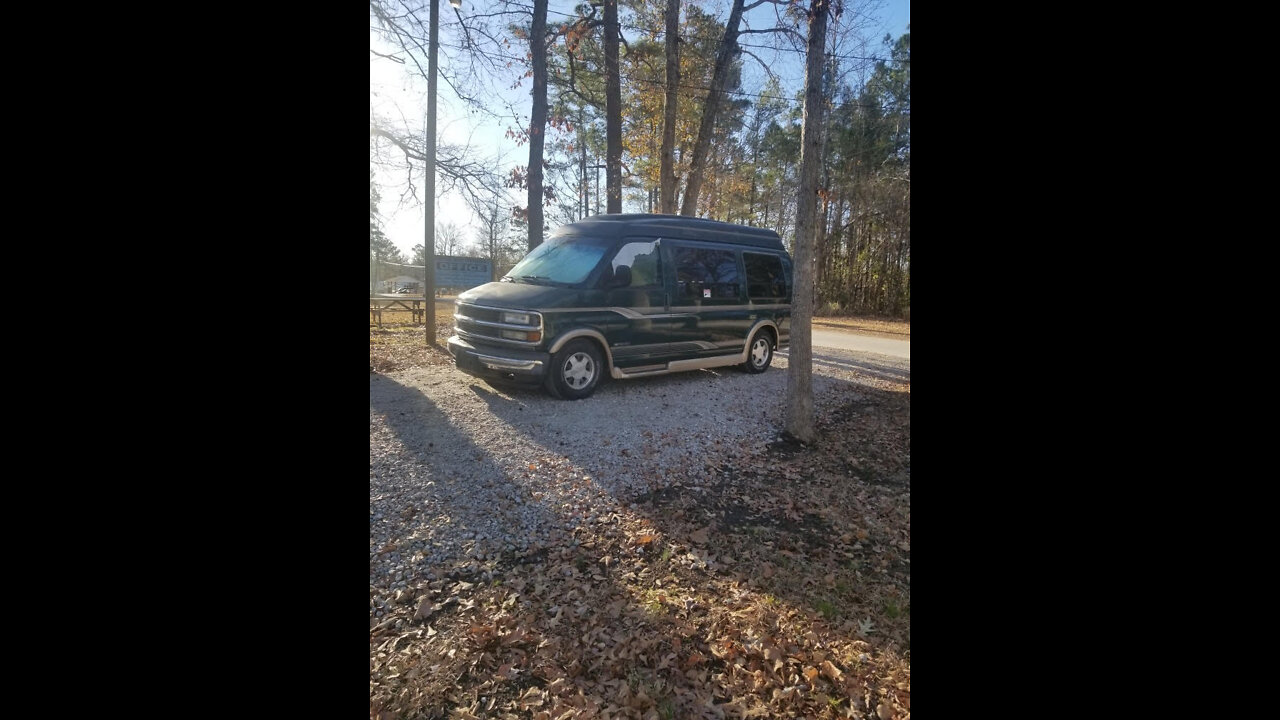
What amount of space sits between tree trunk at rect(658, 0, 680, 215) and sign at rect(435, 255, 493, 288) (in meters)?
4.39

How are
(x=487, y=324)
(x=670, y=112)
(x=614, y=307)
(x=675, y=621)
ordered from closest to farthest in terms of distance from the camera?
(x=675, y=621) < (x=487, y=324) < (x=614, y=307) < (x=670, y=112)

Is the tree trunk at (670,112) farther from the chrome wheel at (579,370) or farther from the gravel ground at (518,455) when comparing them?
the chrome wheel at (579,370)

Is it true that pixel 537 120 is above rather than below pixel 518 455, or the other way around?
above

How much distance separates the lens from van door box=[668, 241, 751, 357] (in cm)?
665

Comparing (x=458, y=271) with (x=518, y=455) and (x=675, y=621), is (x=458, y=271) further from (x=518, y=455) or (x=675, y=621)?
(x=675, y=621)

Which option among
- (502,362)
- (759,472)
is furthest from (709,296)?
(759,472)

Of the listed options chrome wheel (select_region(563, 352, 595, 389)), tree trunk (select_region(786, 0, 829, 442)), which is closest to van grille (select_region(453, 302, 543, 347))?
chrome wheel (select_region(563, 352, 595, 389))

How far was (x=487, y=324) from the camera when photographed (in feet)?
18.7

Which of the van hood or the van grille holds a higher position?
the van hood

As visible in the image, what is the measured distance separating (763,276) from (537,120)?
553 cm

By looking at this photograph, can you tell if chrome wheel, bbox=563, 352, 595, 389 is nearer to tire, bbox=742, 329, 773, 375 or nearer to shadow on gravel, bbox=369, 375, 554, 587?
shadow on gravel, bbox=369, 375, 554, 587

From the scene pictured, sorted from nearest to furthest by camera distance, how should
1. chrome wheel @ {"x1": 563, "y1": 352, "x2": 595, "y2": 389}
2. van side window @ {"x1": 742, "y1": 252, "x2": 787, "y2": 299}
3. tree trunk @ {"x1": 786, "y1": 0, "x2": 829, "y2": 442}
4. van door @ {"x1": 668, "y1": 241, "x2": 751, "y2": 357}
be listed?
tree trunk @ {"x1": 786, "y1": 0, "x2": 829, "y2": 442} → chrome wheel @ {"x1": 563, "y1": 352, "x2": 595, "y2": 389} → van door @ {"x1": 668, "y1": 241, "x2": 751, "y2": 357} → van side window @ {"x1": 742, "y1": 252, "x2": 787, "y2": 299}

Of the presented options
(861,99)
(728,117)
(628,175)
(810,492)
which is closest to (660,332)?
(810,492)

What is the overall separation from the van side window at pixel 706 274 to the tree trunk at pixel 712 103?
10.1 ft
